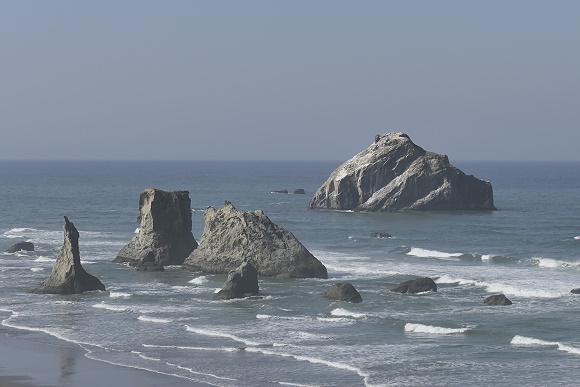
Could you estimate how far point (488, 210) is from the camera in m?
137

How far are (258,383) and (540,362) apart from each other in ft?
38.5

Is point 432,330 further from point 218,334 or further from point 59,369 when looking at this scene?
point 59,369

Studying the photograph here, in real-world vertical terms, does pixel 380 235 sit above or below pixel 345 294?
above

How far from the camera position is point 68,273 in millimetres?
64938

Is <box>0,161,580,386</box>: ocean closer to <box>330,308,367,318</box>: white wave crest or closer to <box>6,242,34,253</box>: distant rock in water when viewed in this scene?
<box>330,308,367,318</box>: white wave crest

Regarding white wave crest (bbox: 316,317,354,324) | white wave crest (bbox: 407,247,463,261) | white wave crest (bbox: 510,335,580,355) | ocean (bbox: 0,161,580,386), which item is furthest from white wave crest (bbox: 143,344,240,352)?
white wave crest (bbox: 407,247,463,261)

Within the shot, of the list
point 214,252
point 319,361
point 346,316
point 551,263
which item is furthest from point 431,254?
point 319,361

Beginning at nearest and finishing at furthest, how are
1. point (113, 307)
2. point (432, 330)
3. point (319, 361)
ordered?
point (319, 361) < point (432, 330) < point (113, 307)

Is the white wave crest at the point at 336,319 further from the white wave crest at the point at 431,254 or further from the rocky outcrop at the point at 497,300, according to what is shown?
the white wave crest at the point at 431,254

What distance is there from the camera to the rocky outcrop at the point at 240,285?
62750 mm

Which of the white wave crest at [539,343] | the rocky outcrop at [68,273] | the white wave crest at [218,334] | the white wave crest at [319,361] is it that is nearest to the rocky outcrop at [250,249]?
the rocky outcrop at [68,273]

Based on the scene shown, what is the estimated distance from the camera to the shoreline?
41594mm

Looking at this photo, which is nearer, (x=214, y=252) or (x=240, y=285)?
(x=240, y=285)

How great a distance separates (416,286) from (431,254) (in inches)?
977
